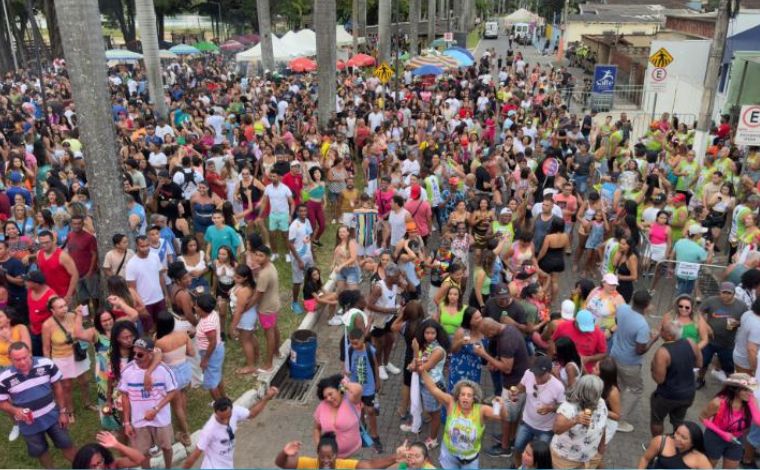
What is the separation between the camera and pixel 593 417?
209 inches

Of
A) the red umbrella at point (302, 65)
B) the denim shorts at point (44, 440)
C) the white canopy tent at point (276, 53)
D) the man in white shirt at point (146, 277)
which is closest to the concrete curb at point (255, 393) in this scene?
the denim shorts at point (44, 440)

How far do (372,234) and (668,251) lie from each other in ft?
15.1

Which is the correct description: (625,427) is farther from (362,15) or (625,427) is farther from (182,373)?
(362,15)

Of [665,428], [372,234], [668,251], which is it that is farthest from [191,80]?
[665,428]

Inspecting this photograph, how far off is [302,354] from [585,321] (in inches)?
138

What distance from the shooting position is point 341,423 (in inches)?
220

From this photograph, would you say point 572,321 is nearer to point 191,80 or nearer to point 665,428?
point 665,428

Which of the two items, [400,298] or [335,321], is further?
[335,321]

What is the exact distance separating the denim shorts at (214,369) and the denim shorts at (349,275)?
247 centimetres

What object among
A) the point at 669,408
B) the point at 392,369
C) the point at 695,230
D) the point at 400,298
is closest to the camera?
the point at 669,408

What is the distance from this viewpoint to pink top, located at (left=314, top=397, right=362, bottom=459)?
220 inches

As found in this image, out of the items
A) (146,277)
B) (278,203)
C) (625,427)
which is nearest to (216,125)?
(278,203)

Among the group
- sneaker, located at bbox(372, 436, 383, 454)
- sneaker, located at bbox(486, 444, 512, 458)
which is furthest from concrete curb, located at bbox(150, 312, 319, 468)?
sneaker, located at bbox(486, 444, 512, 458)

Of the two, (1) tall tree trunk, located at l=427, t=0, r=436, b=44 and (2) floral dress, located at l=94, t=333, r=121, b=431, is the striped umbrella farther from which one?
(1) tall tree trunk, located at l=427, t=0, r=436, b=44
